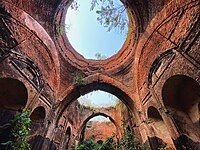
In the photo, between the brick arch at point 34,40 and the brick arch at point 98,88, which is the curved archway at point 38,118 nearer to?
the brick arch at point 98,88

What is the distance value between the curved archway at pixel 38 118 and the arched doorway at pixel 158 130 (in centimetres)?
472

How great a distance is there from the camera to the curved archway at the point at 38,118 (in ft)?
25.8

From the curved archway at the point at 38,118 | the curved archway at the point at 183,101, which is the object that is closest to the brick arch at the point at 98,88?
the curved archway at the point at 38,118

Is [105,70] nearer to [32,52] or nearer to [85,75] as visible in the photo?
[85,75]

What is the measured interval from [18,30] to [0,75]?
1748 millimetres

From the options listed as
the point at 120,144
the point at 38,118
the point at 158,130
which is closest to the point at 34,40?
the point at 38,118

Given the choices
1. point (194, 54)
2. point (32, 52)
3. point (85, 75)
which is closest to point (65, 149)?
point (85, 75)

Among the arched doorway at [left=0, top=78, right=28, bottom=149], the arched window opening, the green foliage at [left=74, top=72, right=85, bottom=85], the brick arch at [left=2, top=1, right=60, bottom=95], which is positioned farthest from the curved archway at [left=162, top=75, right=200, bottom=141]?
the arched window opening

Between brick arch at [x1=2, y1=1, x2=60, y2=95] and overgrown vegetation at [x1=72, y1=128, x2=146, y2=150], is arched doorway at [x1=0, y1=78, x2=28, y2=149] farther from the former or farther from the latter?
overgrown vegetation at [x1=72, y1=128, x2=146, y2=150]

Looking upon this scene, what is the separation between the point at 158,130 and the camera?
25.2ft

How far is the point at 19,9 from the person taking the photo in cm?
617

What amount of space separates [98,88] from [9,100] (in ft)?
14.8

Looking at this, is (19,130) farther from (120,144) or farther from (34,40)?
(120,144)

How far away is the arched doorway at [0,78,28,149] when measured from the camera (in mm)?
6075
